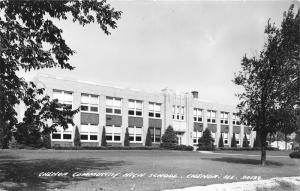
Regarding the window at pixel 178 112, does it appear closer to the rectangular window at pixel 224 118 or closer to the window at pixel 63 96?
the rectangular window at pixel 224 118

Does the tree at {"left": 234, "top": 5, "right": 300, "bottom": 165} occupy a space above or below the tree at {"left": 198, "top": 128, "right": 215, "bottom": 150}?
above

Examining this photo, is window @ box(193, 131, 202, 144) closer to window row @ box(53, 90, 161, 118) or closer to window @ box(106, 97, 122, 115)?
window row @ box(53, 90, 161, 118)

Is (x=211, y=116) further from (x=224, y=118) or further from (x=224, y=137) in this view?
(x=224, y=137)

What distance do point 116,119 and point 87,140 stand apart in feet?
15.5

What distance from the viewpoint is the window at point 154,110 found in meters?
49.4

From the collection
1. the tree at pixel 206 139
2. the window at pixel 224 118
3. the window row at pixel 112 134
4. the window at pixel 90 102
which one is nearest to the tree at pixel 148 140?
the window row at pixel 112 134

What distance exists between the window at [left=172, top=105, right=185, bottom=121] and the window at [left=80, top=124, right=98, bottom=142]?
45.7 ft

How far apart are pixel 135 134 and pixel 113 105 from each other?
485cm

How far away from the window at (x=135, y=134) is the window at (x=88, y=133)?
5340 mm

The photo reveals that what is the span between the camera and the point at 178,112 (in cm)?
5341

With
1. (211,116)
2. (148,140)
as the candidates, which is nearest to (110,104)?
(148,140)

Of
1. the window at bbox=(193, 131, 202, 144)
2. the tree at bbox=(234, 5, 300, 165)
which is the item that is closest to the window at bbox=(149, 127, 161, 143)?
the window at bbox=(193, 131, 202, 144)

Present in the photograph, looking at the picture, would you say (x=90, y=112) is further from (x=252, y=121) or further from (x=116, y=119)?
(x=252, y=121)

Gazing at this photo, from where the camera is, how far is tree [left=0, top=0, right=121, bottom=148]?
1023cm
